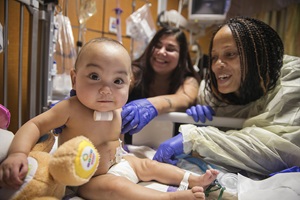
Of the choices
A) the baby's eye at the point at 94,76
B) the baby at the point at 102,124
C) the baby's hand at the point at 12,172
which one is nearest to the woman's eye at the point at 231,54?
the baby at the point at 102,124

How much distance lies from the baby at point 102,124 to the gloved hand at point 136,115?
5.0 inches

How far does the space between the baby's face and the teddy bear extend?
17 centimetres

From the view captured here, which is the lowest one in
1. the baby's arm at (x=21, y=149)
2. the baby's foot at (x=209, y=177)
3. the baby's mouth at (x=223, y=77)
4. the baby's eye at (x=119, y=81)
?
the baby's foot at (x=209, y=177)

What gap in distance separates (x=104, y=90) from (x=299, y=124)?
0.74 meters

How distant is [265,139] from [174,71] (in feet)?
2.84

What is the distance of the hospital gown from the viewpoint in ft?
2.66

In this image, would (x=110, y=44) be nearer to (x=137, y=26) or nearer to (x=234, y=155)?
(x=234, y=155)

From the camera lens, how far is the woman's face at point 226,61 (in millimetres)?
973

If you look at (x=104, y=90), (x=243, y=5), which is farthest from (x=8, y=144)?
(x=243, y=5)

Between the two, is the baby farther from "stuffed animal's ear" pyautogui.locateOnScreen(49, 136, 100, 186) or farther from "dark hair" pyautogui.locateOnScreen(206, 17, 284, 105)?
"dark hair" pyautogui.locateOnScreen(206, 17, 284, 105)

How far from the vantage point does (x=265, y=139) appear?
0.83m

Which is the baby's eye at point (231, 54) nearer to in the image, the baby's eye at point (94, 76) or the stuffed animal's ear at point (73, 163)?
the baby's eye at point (94, 76)

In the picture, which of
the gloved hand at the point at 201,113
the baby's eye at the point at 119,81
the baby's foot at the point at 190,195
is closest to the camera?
the baby's foot at the point at 190,195

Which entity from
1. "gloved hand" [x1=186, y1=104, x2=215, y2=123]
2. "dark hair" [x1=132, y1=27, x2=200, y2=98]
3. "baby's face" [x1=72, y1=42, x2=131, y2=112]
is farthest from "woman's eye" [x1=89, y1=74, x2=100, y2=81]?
"dark hair" [x1=132, y1=27, x2=200, y2=98]
